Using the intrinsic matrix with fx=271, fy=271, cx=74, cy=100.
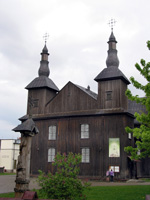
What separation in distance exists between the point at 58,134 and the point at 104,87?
760 cm

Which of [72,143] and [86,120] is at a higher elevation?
[86,120]

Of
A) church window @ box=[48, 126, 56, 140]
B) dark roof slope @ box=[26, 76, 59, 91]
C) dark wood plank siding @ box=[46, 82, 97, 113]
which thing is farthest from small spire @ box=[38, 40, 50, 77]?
church window @ box=[48, 126, 56, 140]

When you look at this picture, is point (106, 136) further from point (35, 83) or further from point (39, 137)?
point (35, 83)

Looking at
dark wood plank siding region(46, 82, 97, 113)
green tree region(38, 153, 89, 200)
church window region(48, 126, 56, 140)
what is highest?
dark wood plank siding region(46, 82, 97, 113)

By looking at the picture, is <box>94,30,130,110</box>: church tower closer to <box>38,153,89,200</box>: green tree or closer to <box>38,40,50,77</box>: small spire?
<box>38,40,50,77</box>: small spire

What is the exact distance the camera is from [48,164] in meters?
31.2

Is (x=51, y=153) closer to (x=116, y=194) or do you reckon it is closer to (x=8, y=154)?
(x=116, y=194)

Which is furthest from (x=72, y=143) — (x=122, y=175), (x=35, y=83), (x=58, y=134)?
(x=35, y=83)

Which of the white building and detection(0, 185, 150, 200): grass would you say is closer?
detection(0, 185, 150, 200): grass

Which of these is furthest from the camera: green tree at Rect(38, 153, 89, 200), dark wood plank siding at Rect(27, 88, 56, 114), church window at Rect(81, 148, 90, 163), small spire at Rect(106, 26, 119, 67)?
dark wood plank siding at Rect(27, 88, 56, 114)

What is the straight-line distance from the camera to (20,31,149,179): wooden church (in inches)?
1109

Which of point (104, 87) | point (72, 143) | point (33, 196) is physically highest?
point (104, 87)

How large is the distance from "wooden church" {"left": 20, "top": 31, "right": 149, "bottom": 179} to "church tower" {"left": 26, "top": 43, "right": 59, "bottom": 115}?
0.04 ft

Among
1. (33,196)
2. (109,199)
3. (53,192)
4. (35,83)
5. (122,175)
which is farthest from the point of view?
(35,83)
